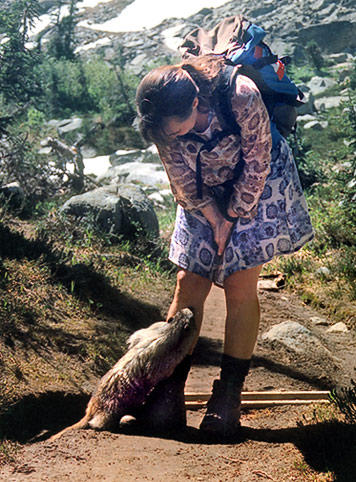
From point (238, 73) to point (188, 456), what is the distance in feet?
6.06

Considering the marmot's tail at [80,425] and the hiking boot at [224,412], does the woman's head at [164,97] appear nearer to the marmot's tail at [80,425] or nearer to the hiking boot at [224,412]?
the hiking boot at [224,412]

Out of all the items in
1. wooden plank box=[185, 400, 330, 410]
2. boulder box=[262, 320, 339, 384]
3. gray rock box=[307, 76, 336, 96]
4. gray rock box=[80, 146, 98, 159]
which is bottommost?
gray rock box=[80, 146, 98, 159]

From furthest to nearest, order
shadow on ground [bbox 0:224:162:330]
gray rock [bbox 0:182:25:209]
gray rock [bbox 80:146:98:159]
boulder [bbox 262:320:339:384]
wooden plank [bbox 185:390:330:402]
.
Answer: gray rock [bbox 80:146:98:159] < gray rock [bbox 0:182:25:209] < shadow on ground [bbox 0:224:162:330] < boulder [bbox 262:320:339:384] < wooden plank [bbox 185:390:330:402]

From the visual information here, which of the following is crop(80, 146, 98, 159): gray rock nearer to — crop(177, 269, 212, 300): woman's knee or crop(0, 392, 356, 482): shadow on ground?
crop(0, 392, 356, 482): shadow on ground

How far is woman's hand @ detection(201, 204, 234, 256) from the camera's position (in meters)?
3.55

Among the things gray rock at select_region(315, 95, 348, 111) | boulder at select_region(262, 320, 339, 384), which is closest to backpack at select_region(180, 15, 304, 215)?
boulder at select_region(262, 320, 339, 384)

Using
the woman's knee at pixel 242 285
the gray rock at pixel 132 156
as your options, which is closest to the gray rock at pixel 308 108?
the gray rock at pixel 132 156

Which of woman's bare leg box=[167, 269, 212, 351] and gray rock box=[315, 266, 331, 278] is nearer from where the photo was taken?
woman's bare leg box=[167, 269, 212, 351]

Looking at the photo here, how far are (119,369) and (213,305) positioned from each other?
3.01 m

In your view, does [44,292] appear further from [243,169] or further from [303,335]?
[243,169]

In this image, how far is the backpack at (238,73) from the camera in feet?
11.0

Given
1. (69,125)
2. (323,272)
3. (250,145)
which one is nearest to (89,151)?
(69,125)

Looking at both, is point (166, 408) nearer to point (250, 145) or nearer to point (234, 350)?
point (234, 350)

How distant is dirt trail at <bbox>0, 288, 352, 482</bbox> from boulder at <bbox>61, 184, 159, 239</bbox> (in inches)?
170
